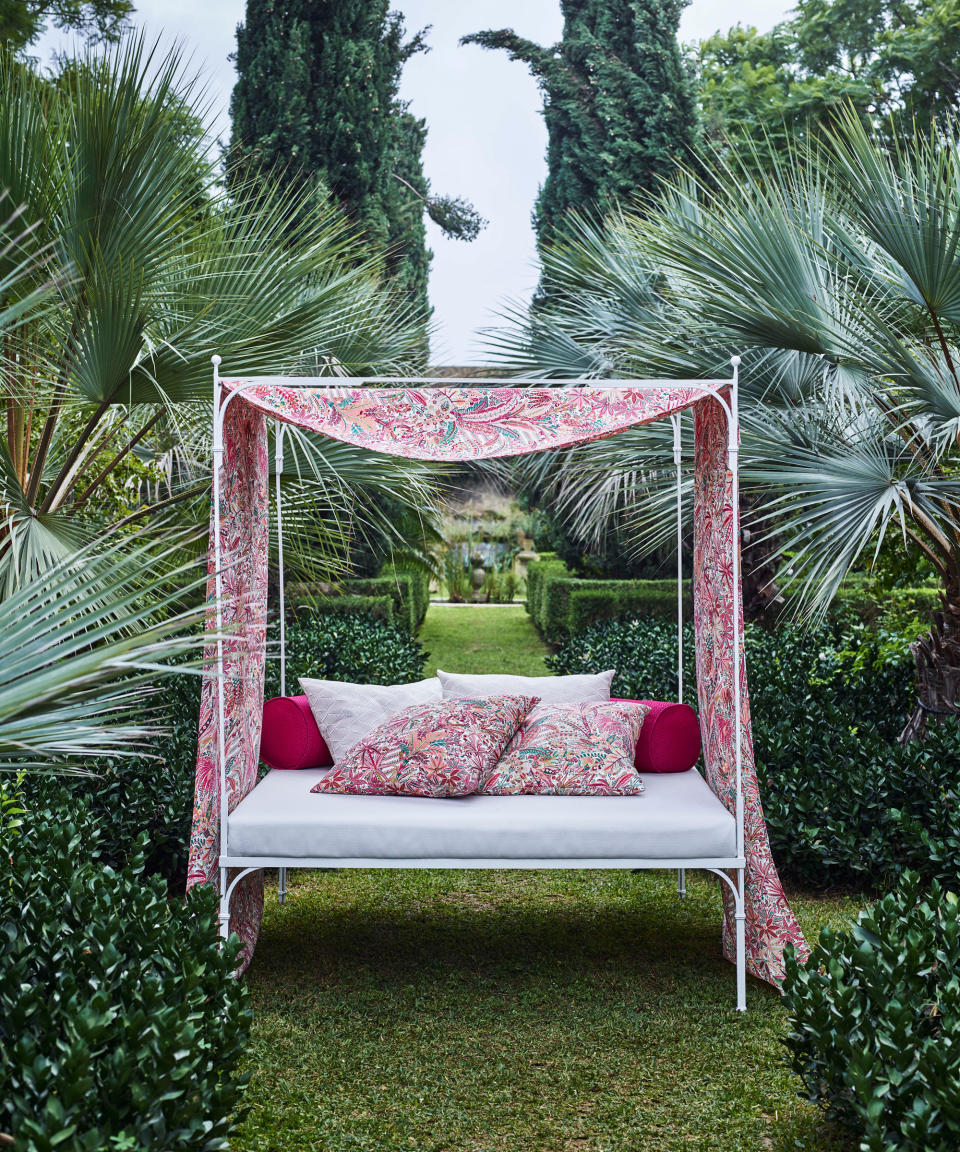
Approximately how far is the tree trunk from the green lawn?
1026mm

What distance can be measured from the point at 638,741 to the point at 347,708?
108cm

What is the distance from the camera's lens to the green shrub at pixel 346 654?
19.6ft

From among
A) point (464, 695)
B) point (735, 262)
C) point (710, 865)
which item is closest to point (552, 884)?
point (464, 695)

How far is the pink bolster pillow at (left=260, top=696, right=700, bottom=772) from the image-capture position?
3.90m

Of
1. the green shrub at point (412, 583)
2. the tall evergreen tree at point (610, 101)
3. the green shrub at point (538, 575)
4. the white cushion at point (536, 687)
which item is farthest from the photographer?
the green shrub at point (538, 575)

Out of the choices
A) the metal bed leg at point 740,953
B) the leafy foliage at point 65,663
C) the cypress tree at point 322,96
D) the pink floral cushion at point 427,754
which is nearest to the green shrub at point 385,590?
the cypress tree at point 322,96

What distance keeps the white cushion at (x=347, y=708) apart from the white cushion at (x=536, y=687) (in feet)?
0.65

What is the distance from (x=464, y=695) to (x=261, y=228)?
86.7 inches

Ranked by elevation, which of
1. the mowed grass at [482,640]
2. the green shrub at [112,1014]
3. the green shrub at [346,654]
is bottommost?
the mowed grass at [482,640]

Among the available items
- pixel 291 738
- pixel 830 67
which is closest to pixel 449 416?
pixel 291 738

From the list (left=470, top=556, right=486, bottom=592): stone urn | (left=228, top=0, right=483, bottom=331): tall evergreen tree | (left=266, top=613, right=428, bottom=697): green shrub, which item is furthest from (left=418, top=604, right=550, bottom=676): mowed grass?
(left=228, top=0, right=483, bottom=331): tall evergreen tree

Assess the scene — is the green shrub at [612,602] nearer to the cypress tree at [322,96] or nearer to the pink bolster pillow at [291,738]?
the cypress tree at [322,96]

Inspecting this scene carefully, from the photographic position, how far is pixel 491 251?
2177cm

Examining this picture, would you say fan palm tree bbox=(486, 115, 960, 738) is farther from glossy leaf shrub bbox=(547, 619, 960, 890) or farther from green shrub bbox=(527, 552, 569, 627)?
green shrub bbox=(527, 552, 569, 627)
